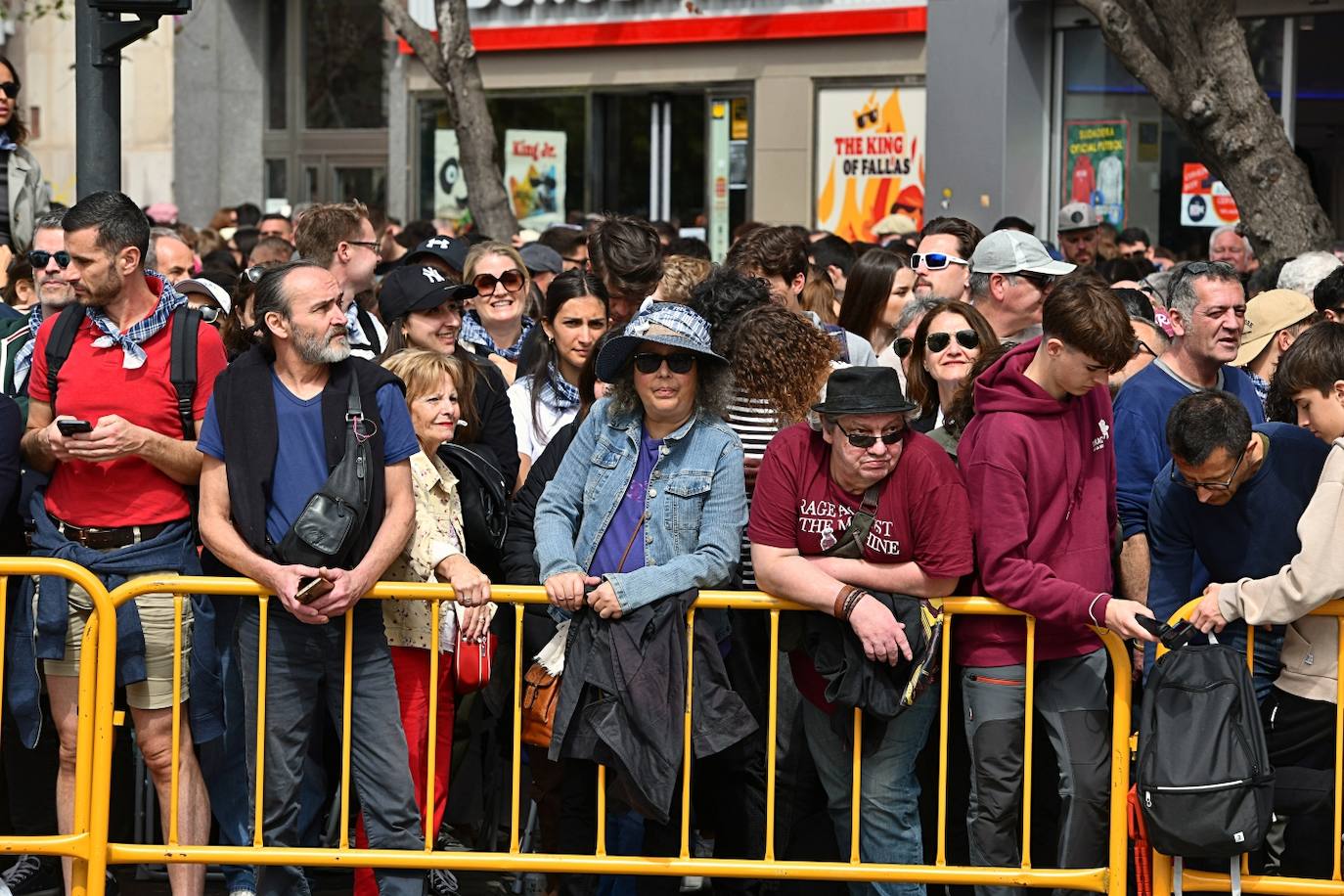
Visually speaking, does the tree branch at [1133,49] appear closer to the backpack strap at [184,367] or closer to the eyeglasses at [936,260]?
the eyeglasses at [936,260]

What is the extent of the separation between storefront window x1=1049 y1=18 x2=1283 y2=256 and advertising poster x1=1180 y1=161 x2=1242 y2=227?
0.07 metres

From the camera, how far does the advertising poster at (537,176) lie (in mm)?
20625

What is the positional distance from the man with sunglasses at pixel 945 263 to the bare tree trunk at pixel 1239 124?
259cm

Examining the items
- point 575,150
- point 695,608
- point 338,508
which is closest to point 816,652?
point 695,608

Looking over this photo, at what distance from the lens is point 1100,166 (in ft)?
52.1

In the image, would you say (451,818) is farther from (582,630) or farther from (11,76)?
(11,76)

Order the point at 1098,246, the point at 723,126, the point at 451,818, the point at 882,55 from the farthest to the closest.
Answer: the point at 723,126
the point at 882,55
the point at 1098,246
the point at 451,818

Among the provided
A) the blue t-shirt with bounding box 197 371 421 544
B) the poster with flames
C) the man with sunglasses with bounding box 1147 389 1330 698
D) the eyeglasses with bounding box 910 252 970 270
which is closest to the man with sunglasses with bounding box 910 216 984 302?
Answer: the eyeglasses with bounding box 910 252 970 270

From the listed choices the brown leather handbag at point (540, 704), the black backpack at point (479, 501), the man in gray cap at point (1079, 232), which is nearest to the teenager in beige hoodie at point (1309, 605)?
the brown leather handbag at point (540, 704)

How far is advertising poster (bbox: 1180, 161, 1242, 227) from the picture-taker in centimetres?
1525

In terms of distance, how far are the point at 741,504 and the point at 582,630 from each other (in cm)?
63

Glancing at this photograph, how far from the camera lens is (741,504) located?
5539 mm

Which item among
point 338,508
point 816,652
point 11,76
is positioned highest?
point 11,76

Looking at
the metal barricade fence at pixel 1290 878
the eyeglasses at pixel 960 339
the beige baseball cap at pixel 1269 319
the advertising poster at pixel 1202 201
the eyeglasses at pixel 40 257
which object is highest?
the advertising poster at pixel 1202 201
